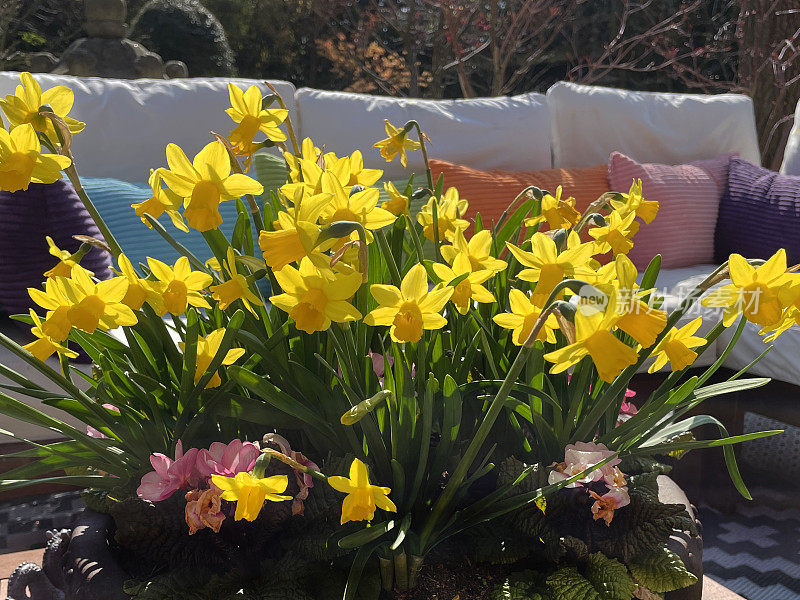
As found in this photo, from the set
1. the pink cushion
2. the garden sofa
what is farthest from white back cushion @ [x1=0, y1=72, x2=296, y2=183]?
the pink cushion

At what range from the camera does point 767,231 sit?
2043 millimetres

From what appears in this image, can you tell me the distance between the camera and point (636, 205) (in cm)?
56

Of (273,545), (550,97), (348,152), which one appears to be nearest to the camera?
(273,545)

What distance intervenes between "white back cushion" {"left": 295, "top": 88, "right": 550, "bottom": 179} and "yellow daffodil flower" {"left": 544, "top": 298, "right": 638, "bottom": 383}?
5.60 ft

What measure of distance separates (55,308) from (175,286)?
7 centimetres

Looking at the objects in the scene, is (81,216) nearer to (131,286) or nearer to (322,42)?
(131,286)

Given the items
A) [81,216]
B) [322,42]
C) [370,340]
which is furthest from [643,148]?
[322,42]

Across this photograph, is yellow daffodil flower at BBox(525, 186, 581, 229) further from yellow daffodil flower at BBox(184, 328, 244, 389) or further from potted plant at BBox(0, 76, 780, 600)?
yellow daffodil flower at BBox(184, 328, 244, 389)

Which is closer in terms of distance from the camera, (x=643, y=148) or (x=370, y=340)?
(x=370, y=340)

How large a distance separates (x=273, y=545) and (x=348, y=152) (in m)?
1.61

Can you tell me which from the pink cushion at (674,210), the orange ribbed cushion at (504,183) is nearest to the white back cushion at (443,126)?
the orange ribbed cushion at (504,183)

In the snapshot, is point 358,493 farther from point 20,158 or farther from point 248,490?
point 20,158

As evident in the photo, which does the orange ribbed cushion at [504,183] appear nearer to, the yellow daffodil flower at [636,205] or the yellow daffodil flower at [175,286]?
the yellow daffodil flower at [636,205]

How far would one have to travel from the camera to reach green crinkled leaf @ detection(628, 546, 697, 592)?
463mm
